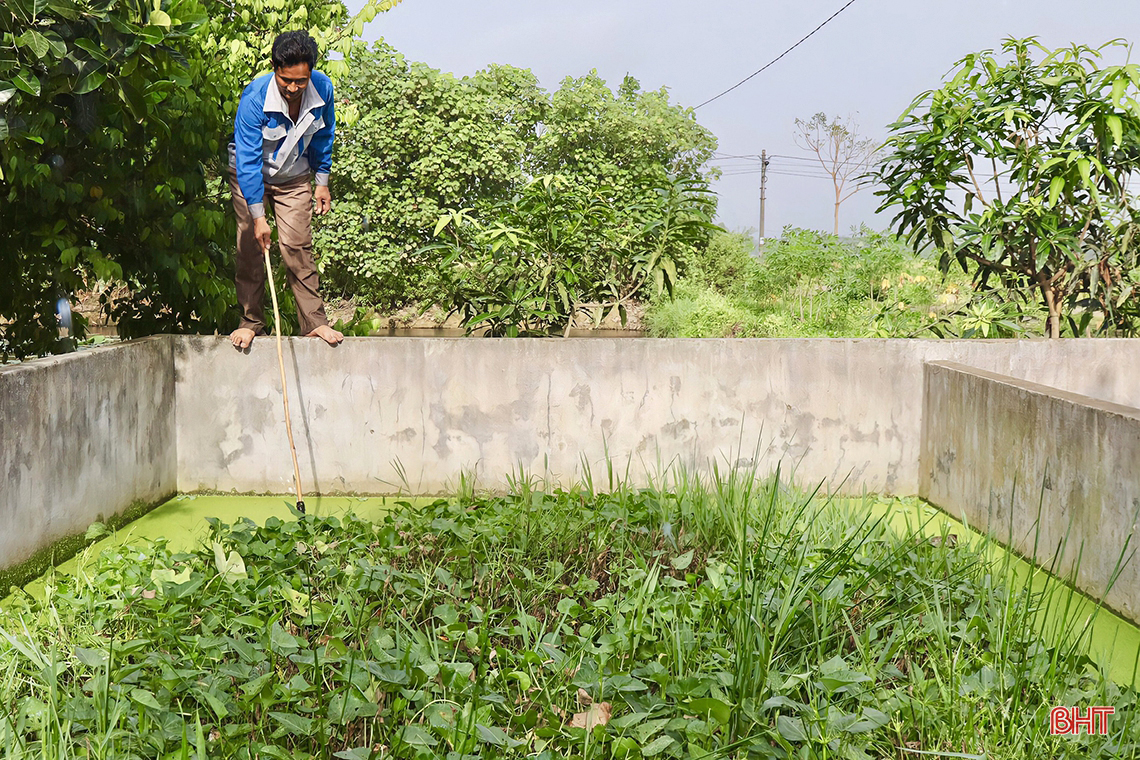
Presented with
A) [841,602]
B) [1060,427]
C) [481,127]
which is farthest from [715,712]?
[481,127]

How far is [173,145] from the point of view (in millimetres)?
4293

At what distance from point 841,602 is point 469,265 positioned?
297 centimetres

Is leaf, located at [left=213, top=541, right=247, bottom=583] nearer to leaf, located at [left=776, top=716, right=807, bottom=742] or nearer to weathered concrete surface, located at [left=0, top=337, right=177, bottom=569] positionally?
weathered concrete surface, located at [left=0, top=337, right=177, bottom=569]

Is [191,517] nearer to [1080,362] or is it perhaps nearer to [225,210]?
[225,210]

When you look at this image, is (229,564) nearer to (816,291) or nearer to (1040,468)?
(1040,468)

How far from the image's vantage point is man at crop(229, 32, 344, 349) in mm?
4074

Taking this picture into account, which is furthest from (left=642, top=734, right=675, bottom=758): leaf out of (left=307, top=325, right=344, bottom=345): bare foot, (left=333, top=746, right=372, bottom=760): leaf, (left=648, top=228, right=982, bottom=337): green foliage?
(left=648, top=228, right=982, bottom=337): green foliage

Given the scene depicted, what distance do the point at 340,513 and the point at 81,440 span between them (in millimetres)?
1084

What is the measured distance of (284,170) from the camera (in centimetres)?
432

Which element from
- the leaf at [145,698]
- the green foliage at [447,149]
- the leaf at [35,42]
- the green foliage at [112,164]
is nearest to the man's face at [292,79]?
the green foliage at [112,164]

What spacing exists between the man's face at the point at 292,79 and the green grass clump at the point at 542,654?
2.16 meters

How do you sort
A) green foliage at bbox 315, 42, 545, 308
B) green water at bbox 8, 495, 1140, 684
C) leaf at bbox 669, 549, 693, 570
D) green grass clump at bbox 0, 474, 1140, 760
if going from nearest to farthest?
green grass clump at bbox 0, 474, 1140, 760 < leaf at bbox 669, 549, 693, 570 < green water at bbox 8, 495, 1140, 684 < green foliage at bbox 315, 42, 545, 308

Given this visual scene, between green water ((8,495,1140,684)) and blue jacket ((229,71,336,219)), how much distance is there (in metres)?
1.38

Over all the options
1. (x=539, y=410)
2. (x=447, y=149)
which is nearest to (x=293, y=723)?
(x=539, y=410)
